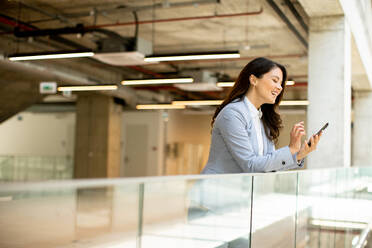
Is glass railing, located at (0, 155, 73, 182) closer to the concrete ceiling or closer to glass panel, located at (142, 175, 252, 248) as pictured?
the concrete ceiling

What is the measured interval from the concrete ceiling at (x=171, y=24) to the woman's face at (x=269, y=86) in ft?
12.7

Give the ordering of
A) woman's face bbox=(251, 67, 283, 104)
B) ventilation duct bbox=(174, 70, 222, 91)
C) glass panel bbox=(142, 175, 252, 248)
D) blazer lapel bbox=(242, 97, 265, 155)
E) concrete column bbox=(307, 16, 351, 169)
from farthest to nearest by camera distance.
Result: ventilation duct bbox=(174, 70, 222, 91)
concrete column bbox=(307, 16, 351, 169)
woman's face bbox=(251, 67, 283, 104)
blazer lapel bbox=(242, 97, 265, 155)
glass panel bbox=(142, 175, 252, 248)

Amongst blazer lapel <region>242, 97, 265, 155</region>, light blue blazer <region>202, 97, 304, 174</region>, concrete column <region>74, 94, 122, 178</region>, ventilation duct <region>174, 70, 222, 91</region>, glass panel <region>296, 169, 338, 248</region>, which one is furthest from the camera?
concrete column <region>74, 94, 122, 178</region>

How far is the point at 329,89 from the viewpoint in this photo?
5938 mm

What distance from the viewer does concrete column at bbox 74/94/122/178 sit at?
16203 millimetres

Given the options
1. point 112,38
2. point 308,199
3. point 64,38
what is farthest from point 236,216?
point 64,38

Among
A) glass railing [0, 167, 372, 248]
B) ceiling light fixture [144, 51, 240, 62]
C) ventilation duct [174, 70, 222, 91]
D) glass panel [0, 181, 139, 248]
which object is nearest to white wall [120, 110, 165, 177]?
ventilation duct [174, 70, 222, 91]

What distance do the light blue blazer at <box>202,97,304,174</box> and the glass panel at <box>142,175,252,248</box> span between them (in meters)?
0.16

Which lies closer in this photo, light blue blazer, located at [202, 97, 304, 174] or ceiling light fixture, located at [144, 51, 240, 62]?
light blue blazer, located at [202, 97, 304, 174]

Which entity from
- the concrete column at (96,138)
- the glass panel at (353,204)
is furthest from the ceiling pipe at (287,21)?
the concrete column at (96,138)

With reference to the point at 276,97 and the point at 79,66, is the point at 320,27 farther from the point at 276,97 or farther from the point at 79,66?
the point at 79,66

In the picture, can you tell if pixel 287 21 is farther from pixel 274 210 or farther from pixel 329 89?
pixel 274 210

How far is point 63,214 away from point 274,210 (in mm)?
1579

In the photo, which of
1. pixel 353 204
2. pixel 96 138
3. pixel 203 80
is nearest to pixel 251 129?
pixel 353 204
